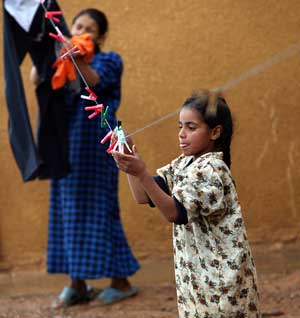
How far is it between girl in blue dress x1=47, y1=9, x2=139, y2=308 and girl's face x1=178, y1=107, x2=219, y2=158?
1.87 meters

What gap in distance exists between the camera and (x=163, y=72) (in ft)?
17.6

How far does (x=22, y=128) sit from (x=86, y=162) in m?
0.47

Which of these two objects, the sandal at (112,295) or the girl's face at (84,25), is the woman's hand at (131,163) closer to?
the girl's face at (84,25)

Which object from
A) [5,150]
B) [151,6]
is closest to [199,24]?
[151,6]

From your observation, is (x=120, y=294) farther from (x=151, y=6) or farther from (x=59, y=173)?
(x=151, y=6)

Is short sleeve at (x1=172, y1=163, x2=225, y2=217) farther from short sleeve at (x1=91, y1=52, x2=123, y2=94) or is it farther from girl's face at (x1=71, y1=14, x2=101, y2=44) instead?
girl's face at (x1=71, y1=14, x2=101, y2=44)

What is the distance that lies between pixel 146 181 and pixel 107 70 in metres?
2.10

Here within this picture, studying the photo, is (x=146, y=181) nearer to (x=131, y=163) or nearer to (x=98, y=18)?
(x=131, y=163)

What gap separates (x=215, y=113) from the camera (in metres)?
3.01

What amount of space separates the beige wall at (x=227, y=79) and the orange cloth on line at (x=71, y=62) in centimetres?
77

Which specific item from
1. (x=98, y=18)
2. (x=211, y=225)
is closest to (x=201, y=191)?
(x=211, y=225)

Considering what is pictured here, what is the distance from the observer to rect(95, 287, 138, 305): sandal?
5113mm

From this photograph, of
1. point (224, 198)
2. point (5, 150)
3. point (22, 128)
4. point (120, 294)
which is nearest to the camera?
point (224, 198)

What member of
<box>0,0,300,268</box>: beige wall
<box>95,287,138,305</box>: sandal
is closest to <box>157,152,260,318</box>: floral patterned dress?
<box>95,287,138,305</box>: sandal
